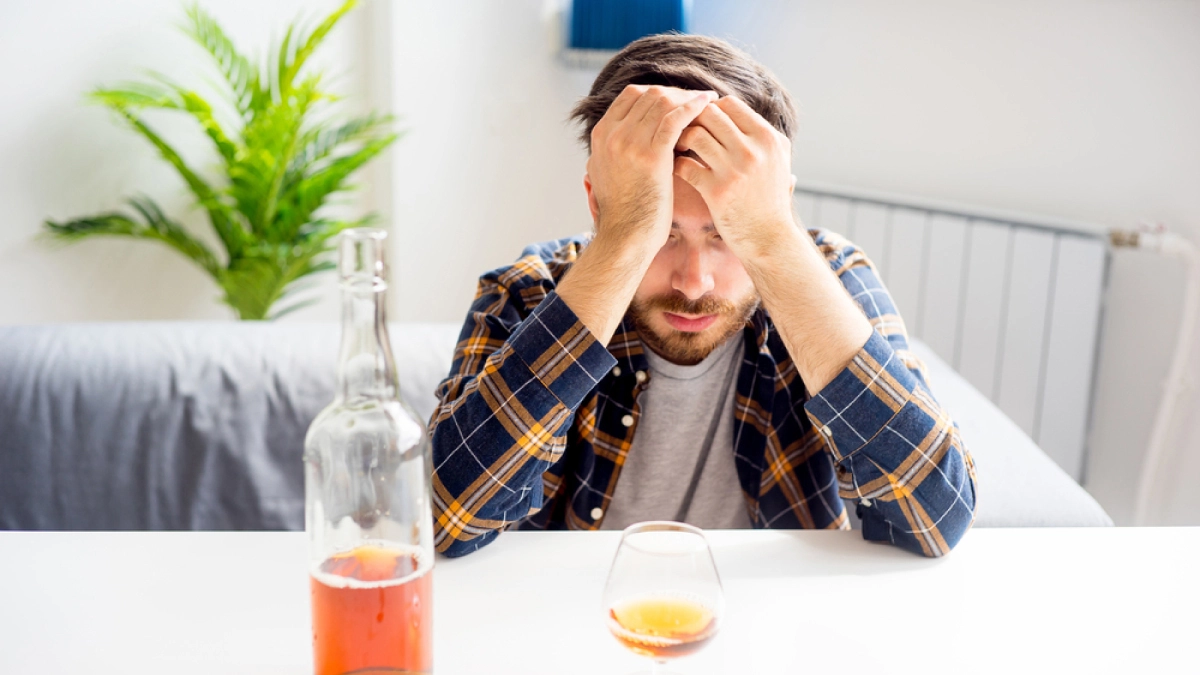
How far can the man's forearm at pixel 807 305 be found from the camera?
1026mm

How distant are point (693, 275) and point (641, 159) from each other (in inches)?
6.8

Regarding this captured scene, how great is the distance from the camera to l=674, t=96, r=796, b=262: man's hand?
3.39 feet

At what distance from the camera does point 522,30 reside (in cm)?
284

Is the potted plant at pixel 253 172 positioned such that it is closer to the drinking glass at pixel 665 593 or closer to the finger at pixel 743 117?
the finger at pixel 743 117

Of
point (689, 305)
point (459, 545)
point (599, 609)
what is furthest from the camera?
point (689, 305)

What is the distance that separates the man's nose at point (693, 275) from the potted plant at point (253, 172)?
1573 mm

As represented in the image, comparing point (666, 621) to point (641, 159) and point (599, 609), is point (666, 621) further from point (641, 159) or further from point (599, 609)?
point (641, 159)

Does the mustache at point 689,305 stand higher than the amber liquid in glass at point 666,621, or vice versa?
the mustache at point 689,305

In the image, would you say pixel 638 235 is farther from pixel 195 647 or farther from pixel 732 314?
pixel 195 647

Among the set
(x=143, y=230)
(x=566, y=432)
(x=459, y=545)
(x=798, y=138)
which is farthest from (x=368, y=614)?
(x=143, y=230)

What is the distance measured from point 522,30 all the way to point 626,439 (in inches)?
74.3

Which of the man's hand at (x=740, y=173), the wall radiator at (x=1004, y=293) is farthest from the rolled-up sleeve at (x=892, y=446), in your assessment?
the wall radiator at (x=1004, y=293)

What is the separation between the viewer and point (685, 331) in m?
1.20

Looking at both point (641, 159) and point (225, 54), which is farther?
point (225, 54)
